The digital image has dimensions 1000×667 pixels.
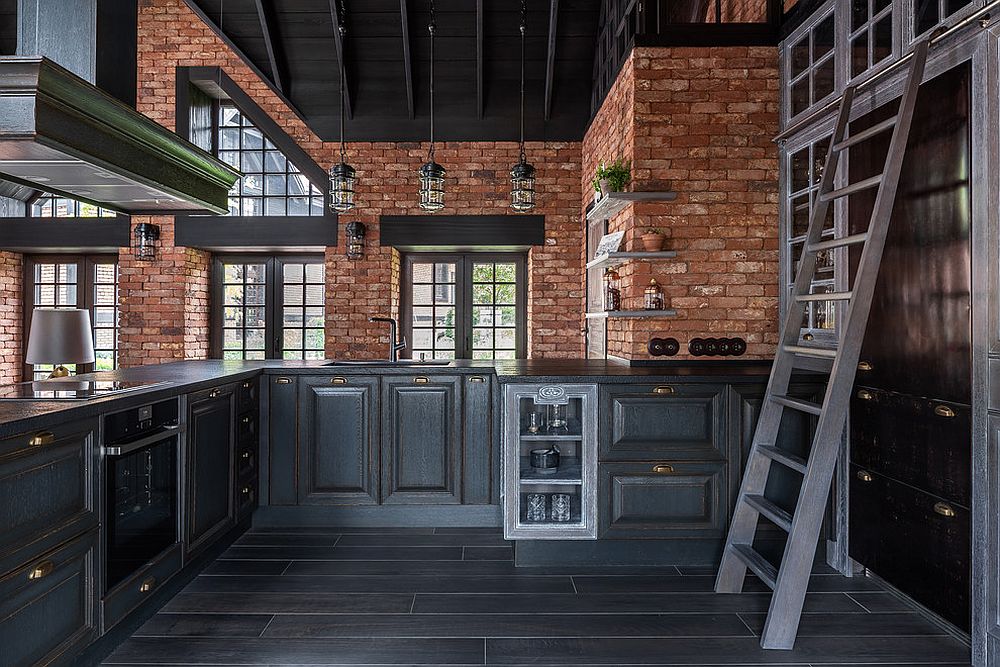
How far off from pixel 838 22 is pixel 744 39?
0.72 meters

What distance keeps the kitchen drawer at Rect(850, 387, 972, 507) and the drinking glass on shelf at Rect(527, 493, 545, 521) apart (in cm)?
149

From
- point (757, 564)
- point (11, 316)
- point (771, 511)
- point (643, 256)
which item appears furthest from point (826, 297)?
point (11, 316)

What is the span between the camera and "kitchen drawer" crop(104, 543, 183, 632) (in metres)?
2.41

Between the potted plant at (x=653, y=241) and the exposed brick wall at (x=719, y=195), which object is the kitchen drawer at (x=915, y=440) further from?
the potted plant at (x=653, y=241)

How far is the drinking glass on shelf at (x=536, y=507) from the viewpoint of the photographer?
11.3 ft

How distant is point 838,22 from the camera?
3.49m

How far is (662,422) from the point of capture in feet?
11.2

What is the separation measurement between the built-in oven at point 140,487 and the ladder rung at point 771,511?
2442mm

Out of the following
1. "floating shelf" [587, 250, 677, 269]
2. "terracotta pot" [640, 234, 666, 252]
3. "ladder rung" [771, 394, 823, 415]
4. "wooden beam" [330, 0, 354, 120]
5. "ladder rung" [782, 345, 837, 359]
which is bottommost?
"ladder rung" [771, 394, 823, 415]

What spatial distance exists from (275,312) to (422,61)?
2.82 metres

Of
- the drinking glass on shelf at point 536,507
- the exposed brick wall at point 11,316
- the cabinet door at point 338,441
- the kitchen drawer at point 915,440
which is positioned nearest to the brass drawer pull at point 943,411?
the kitchen drawer at point 915,440

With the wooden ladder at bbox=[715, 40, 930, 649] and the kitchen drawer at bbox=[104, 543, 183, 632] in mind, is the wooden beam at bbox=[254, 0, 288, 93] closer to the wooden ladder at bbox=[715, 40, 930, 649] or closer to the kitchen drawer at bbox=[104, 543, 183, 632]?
the kitchen drawer at bbox=[104, 543, 183, 632]

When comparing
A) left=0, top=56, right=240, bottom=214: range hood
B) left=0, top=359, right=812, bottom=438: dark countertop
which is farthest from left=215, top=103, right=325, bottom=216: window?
left=0, top=56, right=240, bottom=214: range hood

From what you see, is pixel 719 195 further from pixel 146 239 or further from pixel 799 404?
pixel 146 239
